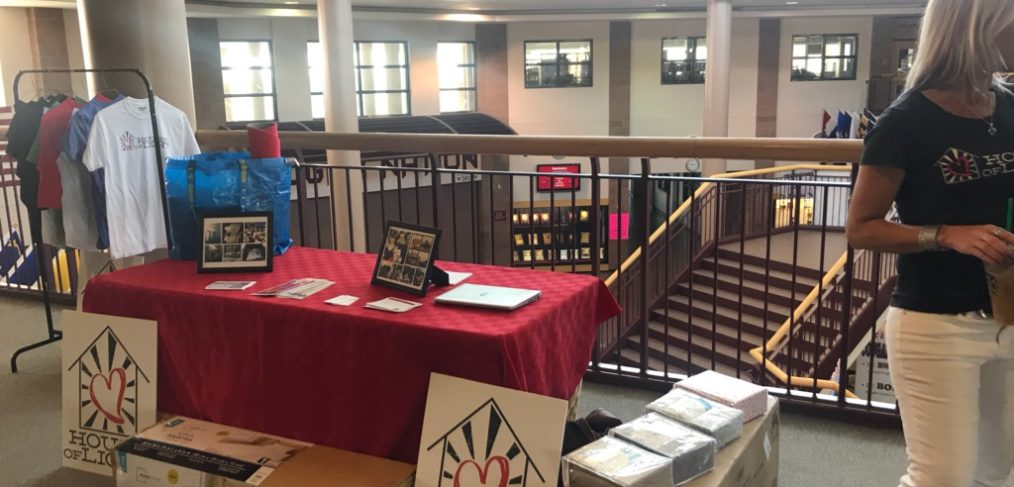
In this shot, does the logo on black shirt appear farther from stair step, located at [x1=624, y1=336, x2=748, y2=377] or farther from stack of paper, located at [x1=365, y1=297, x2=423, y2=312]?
stair step, located at [x1=624, y1=336, x2=748, y2=377]

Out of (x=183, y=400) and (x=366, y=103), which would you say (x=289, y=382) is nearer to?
(x=183, y=400)

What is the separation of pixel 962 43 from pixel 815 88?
1744 cm

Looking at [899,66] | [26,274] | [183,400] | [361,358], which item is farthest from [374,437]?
[899,66]

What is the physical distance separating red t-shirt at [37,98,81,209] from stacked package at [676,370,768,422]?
2843mm

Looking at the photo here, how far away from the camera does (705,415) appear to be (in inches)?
84.2

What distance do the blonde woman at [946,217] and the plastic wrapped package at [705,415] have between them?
21.8 inches

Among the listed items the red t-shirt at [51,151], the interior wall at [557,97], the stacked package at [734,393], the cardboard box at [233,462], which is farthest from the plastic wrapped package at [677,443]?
the interior wall at [557,97]

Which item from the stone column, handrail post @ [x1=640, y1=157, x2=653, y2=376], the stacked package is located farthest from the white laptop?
the stone column

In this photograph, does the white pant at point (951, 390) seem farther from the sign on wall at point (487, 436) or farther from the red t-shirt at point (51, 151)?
the red t-shirt at point (51, 151)

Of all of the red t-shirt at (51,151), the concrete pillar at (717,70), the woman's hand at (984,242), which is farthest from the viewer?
the concrete pillar at (717,70)

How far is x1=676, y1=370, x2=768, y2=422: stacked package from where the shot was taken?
223 centimetres

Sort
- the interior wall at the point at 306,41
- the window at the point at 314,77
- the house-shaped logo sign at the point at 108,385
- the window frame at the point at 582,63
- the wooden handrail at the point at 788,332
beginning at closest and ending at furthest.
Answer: the house-shaped logo sign at the point at 108,385, the wooden handrail at the point at 788,332, the interior wall at the point at 306,41, the window at the point at 314,77, the window frame at the point at 582,63

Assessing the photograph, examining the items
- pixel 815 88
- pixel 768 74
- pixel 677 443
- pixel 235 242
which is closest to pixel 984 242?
pixel 677 443

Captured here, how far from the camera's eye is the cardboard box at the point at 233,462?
204cm
